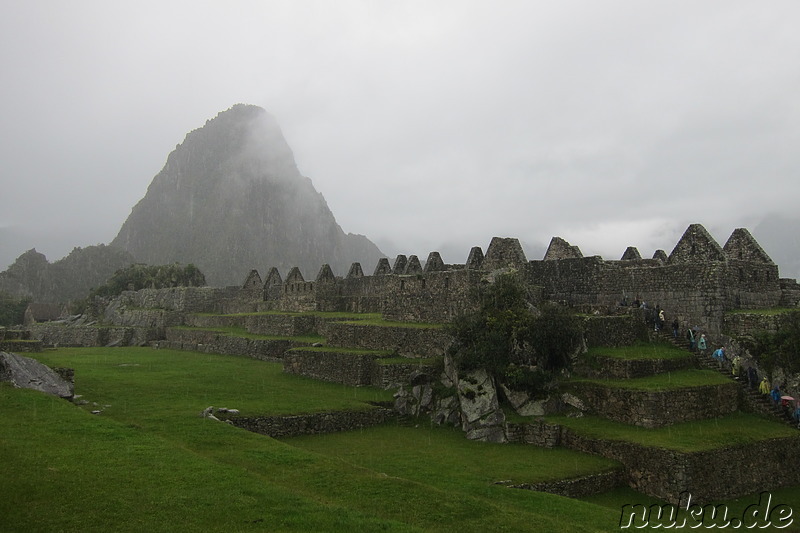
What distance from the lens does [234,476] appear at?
961 centimetres

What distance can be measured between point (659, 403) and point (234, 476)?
1230cm

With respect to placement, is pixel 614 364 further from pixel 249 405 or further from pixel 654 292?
pixel 249 405

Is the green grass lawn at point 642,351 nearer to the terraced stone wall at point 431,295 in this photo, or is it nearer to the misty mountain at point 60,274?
the terraced stone wall at point 431,295

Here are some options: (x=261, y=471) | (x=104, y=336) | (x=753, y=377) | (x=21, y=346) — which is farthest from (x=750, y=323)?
(x=104, y=336)

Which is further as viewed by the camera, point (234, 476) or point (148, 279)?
point (148, 279)

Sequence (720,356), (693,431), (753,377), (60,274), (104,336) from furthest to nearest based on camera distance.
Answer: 1. (60,274)
2. (104,336)
3. (720,356)
4. (753,377)
5. (693,431)

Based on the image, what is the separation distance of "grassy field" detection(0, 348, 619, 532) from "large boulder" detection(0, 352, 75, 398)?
3.35 feet

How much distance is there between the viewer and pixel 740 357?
61.9ft

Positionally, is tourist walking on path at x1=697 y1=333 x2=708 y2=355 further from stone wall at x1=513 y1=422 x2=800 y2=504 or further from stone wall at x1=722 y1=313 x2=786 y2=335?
stone wall at x1=513 y1=422 x2=800 y2=504

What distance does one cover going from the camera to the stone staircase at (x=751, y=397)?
56.5ft

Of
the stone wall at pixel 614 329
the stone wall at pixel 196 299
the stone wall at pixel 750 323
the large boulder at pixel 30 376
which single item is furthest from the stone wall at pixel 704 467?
the stone wall at pixel 196 299

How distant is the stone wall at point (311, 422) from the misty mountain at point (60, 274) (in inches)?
3562

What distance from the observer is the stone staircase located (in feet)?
56.5

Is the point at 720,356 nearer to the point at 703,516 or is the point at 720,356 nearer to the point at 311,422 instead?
the point at 703,516
